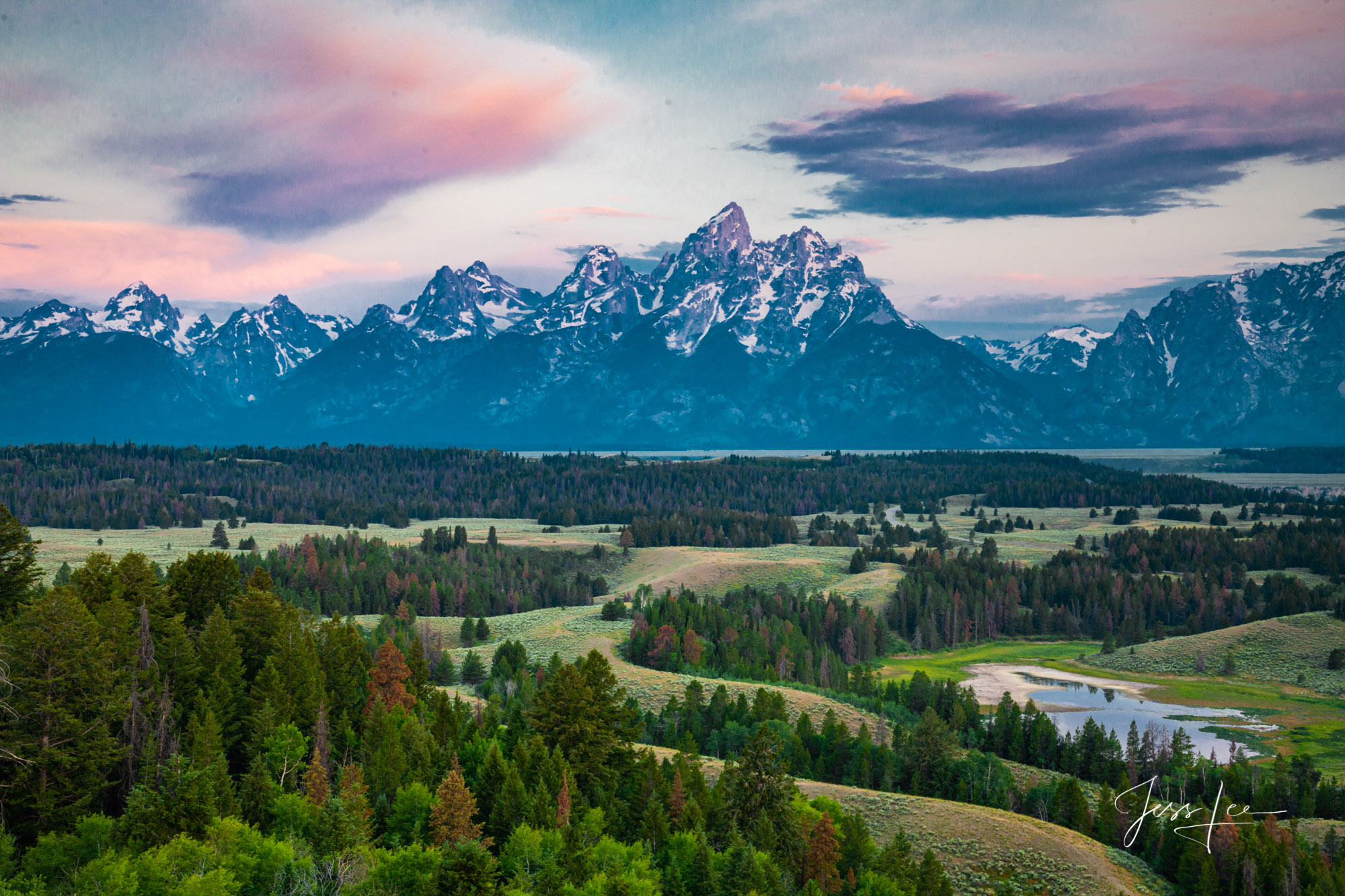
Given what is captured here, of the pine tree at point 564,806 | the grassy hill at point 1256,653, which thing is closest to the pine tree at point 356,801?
the pine tree at point 564,806

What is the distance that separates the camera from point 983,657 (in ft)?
603

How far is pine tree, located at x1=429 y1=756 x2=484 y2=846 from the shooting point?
67.1m

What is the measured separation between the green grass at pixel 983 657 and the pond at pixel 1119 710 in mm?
8585

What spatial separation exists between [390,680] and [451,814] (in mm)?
29921

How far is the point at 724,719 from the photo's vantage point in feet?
374

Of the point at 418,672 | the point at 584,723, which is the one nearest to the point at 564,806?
the point at 584,723

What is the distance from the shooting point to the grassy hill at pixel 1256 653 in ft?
528

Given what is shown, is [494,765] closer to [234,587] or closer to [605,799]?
[605,799]

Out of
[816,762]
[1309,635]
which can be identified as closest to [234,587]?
[816,762]

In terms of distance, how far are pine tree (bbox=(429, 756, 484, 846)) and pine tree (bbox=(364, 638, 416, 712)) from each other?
25.0 m

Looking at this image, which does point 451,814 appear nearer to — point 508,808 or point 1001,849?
point 508,808

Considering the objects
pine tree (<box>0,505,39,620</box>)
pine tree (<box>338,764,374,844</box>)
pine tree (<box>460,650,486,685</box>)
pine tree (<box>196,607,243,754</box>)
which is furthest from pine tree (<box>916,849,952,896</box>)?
pine tree (<box>460,650,486,685</box>)

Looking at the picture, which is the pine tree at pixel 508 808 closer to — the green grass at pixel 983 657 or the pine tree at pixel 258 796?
the pine tree at pixel 258 796
